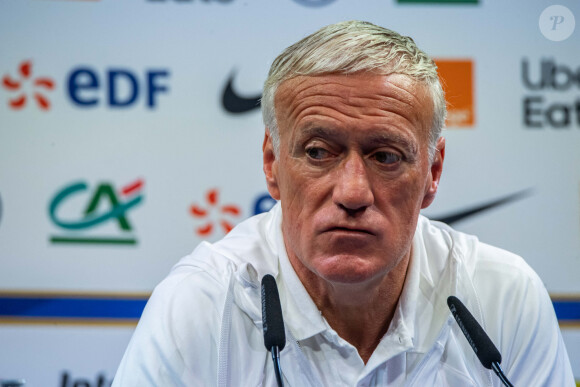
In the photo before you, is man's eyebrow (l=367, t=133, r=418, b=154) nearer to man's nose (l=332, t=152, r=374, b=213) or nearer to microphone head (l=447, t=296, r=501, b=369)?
man's nose (l=332, t=152, r=374, b=213)

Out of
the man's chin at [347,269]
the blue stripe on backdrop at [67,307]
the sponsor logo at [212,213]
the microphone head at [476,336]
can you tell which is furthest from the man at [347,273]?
the blue stripe on backdrop at [67,307]

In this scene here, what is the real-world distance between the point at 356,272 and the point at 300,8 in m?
1.50

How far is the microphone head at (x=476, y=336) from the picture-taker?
1241 millimetres

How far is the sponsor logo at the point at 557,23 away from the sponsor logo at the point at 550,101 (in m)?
0.15

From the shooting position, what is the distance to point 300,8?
2.53 m

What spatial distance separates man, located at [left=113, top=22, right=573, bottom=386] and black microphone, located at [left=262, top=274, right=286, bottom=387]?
0.32 ft

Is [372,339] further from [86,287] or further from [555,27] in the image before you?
[555,27]

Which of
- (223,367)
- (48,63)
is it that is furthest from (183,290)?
(48,63)

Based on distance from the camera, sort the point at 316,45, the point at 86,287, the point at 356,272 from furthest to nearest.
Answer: the point at 86,287, the point at 316,45, the point at 356,272

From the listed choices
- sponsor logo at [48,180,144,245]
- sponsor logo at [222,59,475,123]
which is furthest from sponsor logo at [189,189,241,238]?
sponsor logo at [222,59,475,123]

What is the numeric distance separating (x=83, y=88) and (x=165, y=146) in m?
0.38

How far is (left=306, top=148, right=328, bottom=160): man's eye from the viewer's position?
4.53 ft

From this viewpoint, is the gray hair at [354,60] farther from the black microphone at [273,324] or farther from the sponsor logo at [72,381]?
the sponsor logo at [72,381]

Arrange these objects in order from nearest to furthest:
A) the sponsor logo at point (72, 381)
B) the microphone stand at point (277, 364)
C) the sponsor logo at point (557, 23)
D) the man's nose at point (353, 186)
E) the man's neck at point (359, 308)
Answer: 1. the microphone stand at point (277, 364)
2. the man's nose at point (353, 186)
3. the man's neck at point (359, 308)
4. the sponsor logo at point (72, 381)
5. the sponsor logo at point (557, 23)
